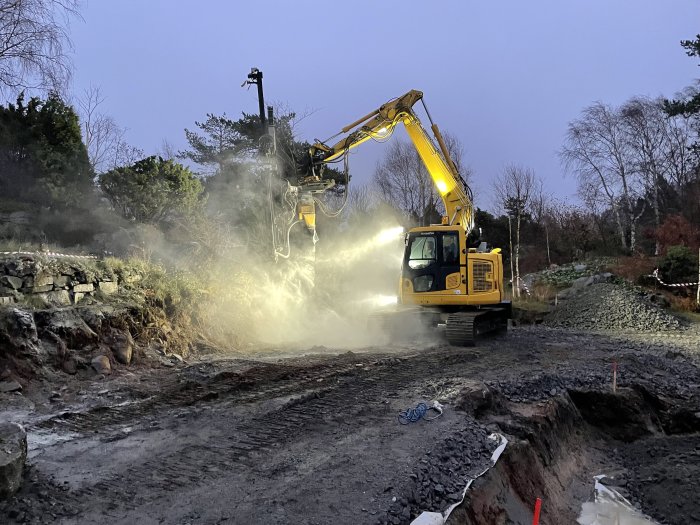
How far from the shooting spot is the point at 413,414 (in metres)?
5.88

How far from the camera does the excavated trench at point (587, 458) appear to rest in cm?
509

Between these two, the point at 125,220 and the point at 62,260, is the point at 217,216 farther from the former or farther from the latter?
the point at 62,260

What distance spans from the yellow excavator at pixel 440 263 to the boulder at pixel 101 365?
640 cm

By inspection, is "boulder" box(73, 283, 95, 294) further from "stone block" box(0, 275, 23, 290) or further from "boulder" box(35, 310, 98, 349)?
"stone block" box(0, 275, 23, 290)

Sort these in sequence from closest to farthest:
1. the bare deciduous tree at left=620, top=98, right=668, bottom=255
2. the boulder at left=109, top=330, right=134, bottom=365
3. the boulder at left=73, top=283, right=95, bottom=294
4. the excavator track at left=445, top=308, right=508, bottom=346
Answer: the boulder at left=109, top=330, right=134, bottom=365, the boulder at left=73, top=283, right=95, bottom=294, the excavator track at left=445, top=308, right=508, bottom=346, the bare deciduous tree at left=620, top=98, right=668, bottom=255

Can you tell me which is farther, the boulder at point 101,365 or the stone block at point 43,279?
the stone block at point 43,279

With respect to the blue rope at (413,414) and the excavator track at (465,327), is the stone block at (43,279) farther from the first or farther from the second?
the excavator track at (465,327)

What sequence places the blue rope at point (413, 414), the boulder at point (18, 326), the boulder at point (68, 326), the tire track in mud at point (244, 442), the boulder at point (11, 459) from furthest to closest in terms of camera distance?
the boulder at point (68, 326) → the boulder at point (18, 326) → the blue rope at point (413, 414) → the tire track in mud at point (244, 442) → the boulder at point (11, 459)

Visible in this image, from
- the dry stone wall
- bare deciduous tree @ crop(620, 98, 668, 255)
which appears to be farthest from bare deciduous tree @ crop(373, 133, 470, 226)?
the dry stone wall

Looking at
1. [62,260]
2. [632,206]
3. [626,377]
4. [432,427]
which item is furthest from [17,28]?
[632,206]

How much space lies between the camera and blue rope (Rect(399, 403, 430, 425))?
578 centimetres

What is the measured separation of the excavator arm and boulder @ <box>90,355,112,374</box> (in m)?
7.21

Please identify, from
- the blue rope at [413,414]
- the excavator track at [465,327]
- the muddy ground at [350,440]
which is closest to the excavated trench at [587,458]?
the muddy ground at [350,440]

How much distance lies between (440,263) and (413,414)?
6.44m
